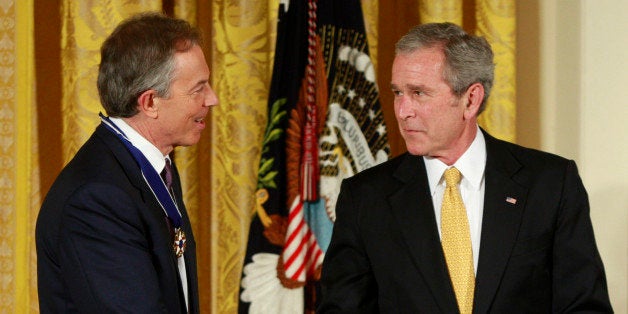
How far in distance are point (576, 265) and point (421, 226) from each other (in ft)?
1.30

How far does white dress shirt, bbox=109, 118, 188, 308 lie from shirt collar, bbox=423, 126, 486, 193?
69 cm

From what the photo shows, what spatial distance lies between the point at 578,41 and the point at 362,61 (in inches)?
34.4

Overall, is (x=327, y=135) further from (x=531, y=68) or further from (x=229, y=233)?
(x=531, y=68)

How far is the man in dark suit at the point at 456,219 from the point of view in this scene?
223 centimetres

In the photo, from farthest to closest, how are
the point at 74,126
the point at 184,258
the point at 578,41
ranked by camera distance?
the point at 578,41 < the point at 74,126 < the point at 184,258

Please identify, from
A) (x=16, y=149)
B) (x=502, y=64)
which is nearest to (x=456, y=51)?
(x=502, y=64)

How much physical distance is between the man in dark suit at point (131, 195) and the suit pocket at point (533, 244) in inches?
32.3

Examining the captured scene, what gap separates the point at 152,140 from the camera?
2197 millimetres

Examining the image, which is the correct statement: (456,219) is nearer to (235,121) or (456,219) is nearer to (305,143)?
(305,143)

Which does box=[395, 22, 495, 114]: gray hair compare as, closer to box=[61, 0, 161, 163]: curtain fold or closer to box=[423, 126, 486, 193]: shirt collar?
box=[423, 126, 486, 193]: shirt collar

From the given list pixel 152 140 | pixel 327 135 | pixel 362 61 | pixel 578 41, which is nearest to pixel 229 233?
pixel 327 135

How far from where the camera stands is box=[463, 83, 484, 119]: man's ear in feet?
7.76

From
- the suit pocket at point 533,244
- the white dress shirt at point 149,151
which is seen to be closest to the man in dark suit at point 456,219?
the suit pocket at point 533,244

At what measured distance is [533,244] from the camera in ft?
7.43
